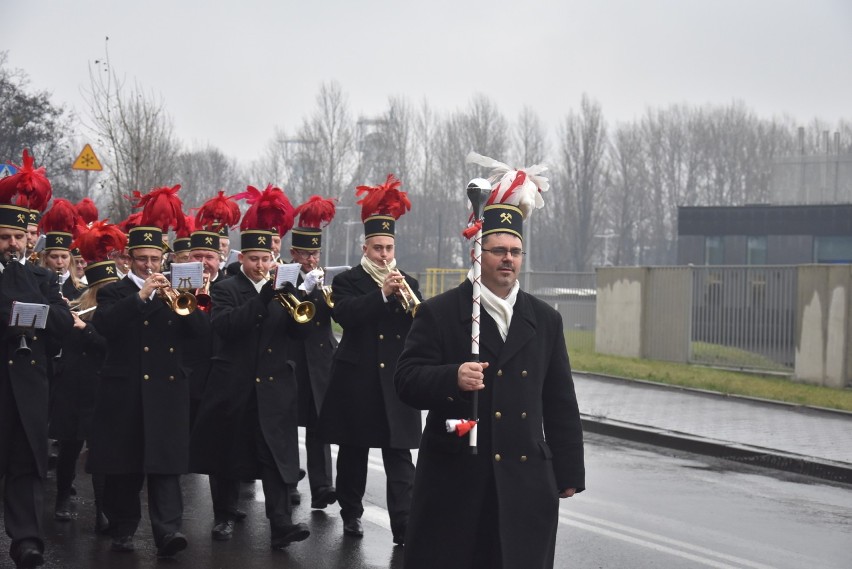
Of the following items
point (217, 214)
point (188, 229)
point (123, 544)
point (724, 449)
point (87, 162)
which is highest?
point (87, 162)

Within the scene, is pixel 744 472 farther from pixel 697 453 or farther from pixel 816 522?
pixel 816 522

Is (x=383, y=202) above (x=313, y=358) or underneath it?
above

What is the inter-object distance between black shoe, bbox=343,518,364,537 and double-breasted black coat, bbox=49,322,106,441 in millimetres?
2073

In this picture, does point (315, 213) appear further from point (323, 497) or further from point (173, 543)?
point (173, 543)

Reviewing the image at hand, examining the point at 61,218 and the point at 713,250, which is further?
the point at 713,250

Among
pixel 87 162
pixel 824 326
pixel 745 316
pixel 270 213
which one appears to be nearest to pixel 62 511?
pixel 270 213

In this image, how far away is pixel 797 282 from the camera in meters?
20.6

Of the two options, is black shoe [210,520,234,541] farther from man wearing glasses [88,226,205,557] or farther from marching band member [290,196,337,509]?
marching band member [290,196,337,509]

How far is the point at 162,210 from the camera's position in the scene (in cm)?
853

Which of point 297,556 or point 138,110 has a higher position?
point 138,110

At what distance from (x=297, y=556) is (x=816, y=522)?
13.3 feet

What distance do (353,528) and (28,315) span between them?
2651 millimetres

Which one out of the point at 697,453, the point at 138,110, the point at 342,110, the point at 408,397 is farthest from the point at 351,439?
the point at 342,110

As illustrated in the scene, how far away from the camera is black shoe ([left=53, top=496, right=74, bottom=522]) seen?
30.1ft
